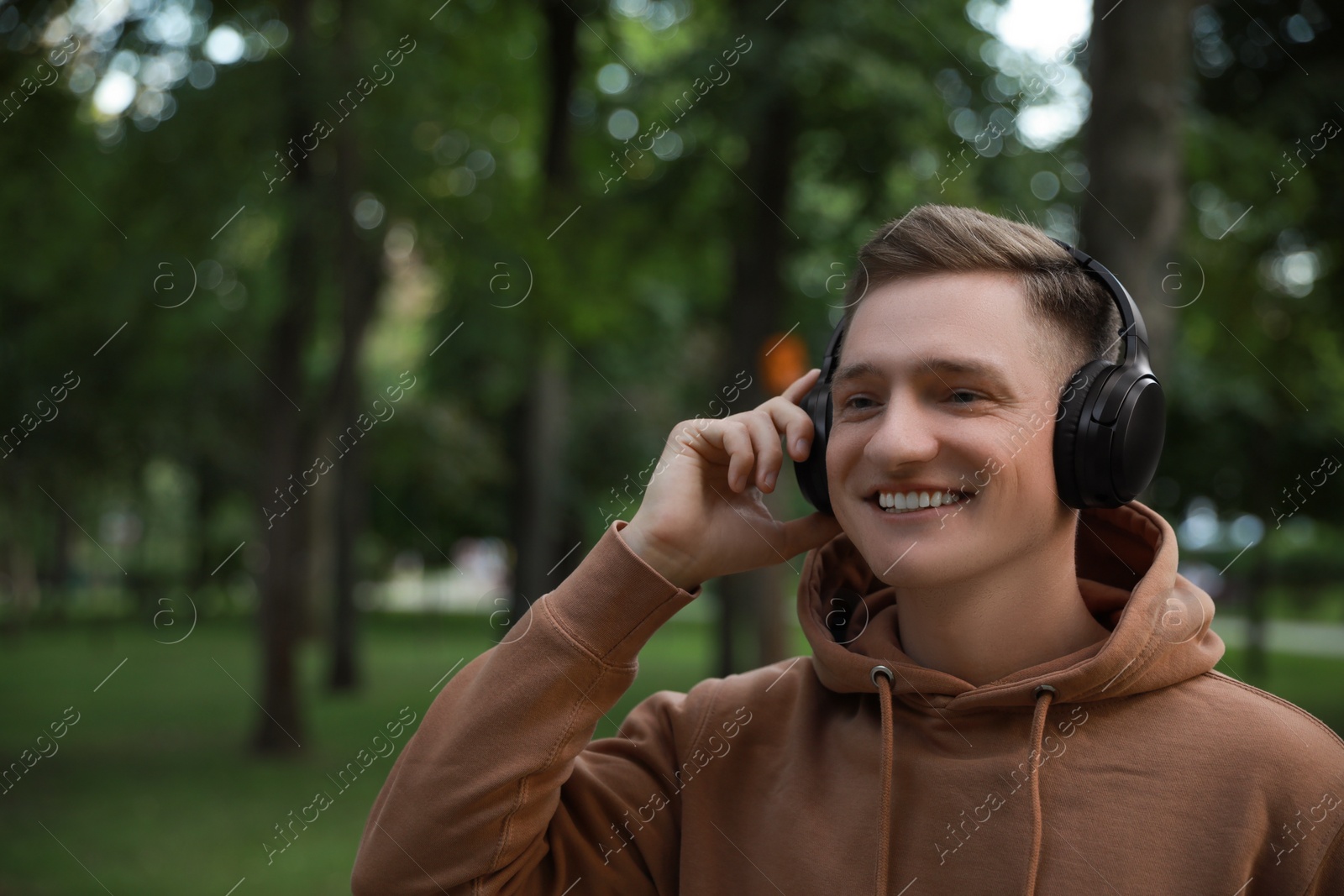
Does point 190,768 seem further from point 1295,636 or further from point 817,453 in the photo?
point 1295,636

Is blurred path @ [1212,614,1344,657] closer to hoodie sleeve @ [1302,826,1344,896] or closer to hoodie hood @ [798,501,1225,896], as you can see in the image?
hoodie hood @ [798,501,1225,896]

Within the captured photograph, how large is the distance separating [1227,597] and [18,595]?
88.0 feet

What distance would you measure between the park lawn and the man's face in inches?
75.2

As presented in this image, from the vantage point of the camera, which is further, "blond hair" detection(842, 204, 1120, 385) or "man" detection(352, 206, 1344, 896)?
"blond hair" detection(842, 204, 1120, 385)

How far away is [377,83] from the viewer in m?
9.10

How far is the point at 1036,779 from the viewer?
1.63 metres

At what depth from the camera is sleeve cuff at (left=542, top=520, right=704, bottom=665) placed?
1770 mm

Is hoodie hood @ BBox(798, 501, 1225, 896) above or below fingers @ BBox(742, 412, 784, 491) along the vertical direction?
below

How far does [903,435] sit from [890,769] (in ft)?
1.65

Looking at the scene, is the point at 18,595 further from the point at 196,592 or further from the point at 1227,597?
the point at 1227,597

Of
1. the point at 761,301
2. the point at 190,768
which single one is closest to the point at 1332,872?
the point at 761,301

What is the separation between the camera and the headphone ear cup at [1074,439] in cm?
167

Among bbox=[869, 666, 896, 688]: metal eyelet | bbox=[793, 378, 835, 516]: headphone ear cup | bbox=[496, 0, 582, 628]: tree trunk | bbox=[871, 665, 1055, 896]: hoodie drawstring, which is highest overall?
bbox=[793, 378, 835, 516]: headphone ear cup

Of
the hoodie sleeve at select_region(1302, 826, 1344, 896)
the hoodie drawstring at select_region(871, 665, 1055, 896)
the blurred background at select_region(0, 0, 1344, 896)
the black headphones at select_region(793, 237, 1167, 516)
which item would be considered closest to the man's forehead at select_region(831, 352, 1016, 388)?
the black headphones at select_region(793, 237, 1167, 516)
